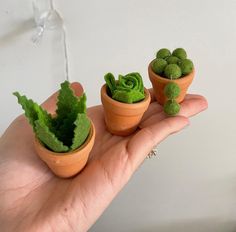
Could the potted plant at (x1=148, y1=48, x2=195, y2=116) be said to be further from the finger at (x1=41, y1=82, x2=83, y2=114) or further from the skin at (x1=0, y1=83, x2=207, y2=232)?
the finger at (x1=41, y1=82, x2=83, y2=114)

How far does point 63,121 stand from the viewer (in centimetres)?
54

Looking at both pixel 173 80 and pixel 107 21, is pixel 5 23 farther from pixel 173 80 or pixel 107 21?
pixel 173 80

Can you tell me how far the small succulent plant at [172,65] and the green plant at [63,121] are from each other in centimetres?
16

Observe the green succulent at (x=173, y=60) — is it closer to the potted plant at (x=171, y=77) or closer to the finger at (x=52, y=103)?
the potted plant at (x=171, y=77)

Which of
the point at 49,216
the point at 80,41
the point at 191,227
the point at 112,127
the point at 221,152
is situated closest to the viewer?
the point at 49,216

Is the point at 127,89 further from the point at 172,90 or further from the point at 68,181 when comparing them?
the point at 68,181

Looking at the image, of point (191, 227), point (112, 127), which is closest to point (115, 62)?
point (112, 127)

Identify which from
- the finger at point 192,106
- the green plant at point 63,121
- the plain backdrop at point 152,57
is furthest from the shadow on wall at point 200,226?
the green plant at point 63,121

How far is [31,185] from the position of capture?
570 millimetres

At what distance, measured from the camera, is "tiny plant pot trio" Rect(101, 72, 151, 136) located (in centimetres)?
56

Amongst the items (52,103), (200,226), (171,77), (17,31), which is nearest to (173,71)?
(171,77)

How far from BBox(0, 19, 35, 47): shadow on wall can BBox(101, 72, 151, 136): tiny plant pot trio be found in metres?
0.24

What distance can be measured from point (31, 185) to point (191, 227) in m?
0.57

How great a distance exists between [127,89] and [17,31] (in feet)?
1.02
